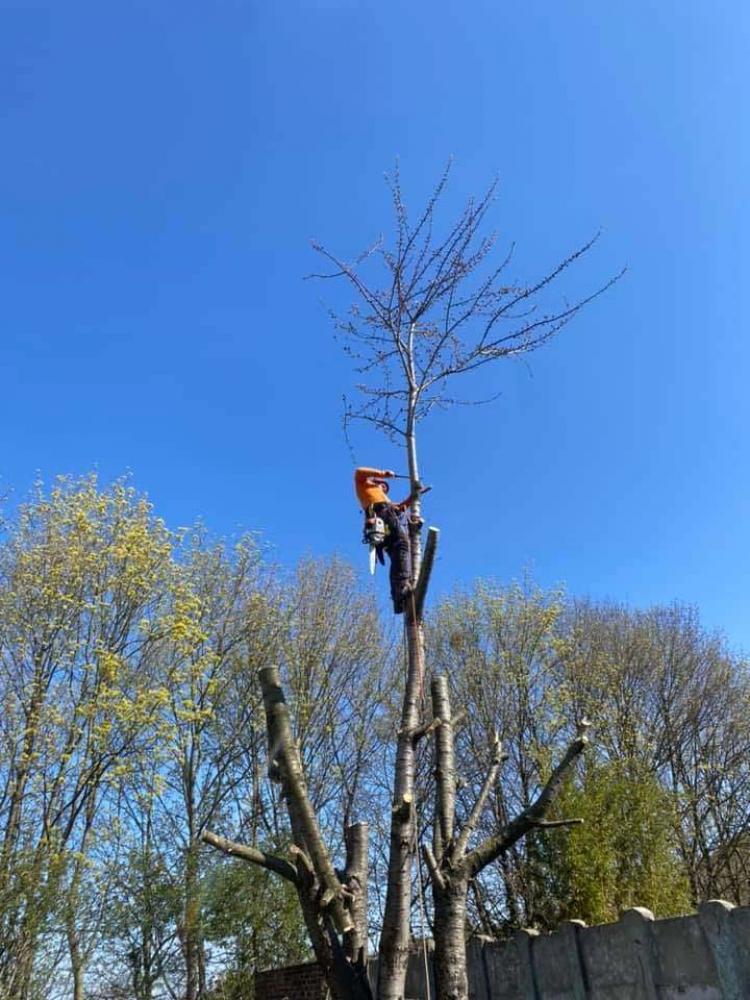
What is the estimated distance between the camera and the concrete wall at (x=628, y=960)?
5.24 metres

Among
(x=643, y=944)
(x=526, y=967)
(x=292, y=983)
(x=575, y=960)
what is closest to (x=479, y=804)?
(x=643, y=944)

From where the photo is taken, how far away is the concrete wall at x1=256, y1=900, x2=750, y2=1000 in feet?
17.2

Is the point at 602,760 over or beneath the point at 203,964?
over

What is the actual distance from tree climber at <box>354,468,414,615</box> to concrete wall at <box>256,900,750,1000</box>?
10.3 ft

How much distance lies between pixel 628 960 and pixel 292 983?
4610mm

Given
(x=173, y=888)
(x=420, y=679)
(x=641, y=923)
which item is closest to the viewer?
(x=420, y=679)

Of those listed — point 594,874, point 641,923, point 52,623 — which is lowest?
point 641,923

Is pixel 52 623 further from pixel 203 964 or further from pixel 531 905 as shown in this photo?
pixel 531 905

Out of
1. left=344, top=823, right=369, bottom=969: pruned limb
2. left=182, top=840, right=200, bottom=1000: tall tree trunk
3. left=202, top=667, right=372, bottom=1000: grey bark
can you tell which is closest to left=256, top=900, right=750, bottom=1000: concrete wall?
left=344, top=823, right=369, bottom=969: pruned limb

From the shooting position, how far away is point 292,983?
8.88m

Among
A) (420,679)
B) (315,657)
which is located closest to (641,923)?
(420,679)

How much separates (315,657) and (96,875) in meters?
6.12

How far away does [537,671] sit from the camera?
626 inches

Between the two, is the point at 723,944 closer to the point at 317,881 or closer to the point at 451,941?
the point at 451,941
